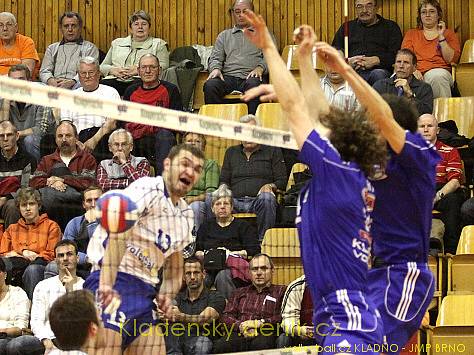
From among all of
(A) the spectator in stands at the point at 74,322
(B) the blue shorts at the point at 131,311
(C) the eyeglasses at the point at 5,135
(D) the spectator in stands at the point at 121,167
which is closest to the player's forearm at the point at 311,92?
(B) the blue shorts at the point at 131,311

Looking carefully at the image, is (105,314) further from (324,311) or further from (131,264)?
(324,311)

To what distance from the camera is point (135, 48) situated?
609 inches

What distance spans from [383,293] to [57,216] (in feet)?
19.3

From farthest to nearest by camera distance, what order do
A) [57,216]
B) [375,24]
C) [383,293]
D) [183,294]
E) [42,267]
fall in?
1. [375,24]
2. [57,216]
3. [42,267]
4. [183,294]
5. [383,293]

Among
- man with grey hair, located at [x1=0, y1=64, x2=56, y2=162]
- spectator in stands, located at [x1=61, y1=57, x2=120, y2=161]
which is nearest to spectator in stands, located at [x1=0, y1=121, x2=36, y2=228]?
man with grey hair, located at [x1=0, y1=64, x2=56, y2=162]

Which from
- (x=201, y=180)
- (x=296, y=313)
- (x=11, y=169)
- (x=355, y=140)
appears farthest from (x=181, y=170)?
(x=11, y=169)

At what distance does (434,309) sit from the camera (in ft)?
38.4

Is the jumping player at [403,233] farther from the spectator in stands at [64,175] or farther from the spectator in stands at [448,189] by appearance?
the spectator in stands at [448,189]

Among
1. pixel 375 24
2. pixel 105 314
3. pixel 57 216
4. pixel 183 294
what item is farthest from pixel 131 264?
pixel 375 24

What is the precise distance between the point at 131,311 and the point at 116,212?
75 centimetres

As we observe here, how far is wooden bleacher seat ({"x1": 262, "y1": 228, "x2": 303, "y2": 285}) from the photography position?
10.6 metres

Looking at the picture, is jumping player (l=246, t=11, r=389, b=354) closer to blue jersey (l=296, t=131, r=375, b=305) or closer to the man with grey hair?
blue jersey (l=296, t=131, r=375, b=305)

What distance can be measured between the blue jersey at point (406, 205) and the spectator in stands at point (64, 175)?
4751 millimetres

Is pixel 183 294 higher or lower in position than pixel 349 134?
lower
